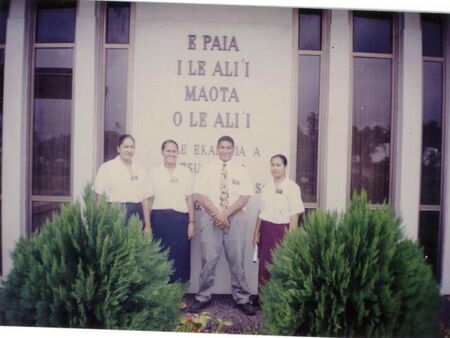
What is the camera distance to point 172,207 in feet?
12.2

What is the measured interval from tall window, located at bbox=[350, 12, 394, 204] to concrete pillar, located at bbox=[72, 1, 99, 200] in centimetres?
223

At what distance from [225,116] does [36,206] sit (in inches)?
71.3

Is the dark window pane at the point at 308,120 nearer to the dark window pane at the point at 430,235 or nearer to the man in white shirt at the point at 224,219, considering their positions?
the man in white shirt at the point at 224,219

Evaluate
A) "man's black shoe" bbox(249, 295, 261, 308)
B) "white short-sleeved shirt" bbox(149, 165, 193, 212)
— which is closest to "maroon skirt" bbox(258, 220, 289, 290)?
"man's black shoe" bbox(249, 295, 261, 308)

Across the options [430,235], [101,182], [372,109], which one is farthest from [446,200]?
[101,182]

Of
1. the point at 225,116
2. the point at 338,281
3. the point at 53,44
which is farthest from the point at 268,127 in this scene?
the point at 53,44

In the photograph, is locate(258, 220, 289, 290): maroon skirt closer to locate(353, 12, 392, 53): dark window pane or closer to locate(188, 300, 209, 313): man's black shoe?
locate(188, 300, 209, 313): man's black shoe

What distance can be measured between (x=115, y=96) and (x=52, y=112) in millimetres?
561

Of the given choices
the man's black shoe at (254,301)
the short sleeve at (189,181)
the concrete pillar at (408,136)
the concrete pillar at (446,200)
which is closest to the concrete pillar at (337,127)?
the concrete pillar at (408,136)

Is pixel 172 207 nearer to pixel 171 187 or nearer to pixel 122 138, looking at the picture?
pixel 171 187

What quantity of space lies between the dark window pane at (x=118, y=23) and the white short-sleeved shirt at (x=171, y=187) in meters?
1.17

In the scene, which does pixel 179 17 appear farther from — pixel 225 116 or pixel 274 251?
pixel 274 251

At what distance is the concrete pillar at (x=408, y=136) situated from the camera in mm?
3684

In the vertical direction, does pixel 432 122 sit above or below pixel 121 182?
above
